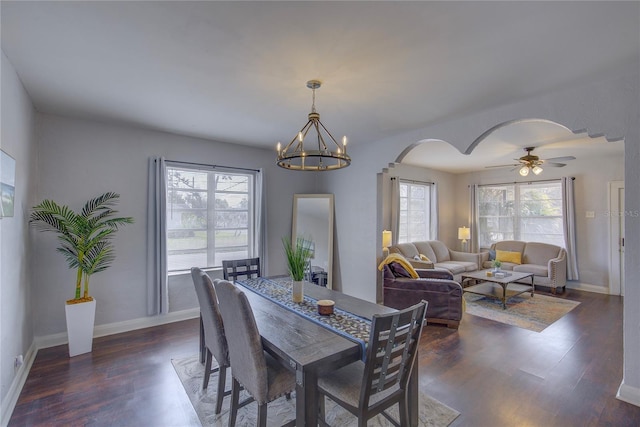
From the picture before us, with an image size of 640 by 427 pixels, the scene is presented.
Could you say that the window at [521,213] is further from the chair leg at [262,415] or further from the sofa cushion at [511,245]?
the chair leg at [262,415]

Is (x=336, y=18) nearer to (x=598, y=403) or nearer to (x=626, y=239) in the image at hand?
(x=626, y=239)

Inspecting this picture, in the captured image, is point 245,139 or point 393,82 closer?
point 393,82

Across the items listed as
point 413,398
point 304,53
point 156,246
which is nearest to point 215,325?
point 413,398

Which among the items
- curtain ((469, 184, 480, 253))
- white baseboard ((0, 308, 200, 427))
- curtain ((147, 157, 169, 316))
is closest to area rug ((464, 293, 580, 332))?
curtain ((469, 184, 480, 253))

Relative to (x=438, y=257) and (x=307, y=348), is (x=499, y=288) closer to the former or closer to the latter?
(x=438, y=257)

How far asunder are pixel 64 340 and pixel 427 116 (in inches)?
187

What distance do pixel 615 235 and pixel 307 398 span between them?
674 cm

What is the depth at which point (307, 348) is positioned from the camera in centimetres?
164

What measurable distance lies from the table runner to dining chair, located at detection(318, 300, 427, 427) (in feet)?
0.50

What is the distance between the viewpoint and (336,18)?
65.4 inches

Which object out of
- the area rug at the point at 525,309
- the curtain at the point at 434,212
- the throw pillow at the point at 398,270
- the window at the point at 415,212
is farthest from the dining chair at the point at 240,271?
the curtain at the point at 434,212

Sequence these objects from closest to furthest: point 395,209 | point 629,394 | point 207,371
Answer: point 629,394 < point 207,371 < point 395,209

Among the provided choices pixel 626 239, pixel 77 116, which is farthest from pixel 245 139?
pixel 626 239

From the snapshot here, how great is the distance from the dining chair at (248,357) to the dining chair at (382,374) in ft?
0.87
